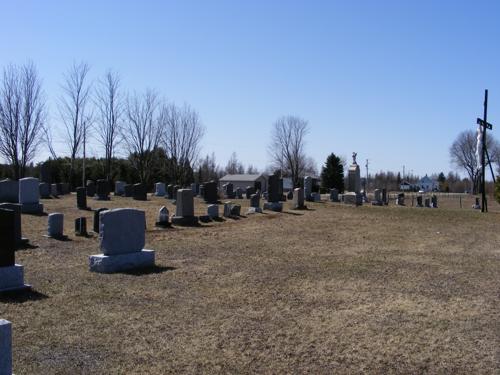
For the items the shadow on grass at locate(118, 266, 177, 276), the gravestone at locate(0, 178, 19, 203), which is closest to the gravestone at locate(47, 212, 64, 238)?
the shadow on grass at locate(118, 266, 177, 276)

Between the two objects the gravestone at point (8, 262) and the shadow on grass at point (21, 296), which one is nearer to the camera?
the shadow on grass at point (21, 296)

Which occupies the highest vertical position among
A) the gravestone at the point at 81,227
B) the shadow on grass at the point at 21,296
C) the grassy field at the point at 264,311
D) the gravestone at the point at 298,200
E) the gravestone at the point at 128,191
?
the gravestone at the point at 128,191

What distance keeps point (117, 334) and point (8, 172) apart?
42.9m

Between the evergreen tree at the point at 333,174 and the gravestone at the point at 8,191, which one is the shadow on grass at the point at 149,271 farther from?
the evergreen tree at the point at 333,174

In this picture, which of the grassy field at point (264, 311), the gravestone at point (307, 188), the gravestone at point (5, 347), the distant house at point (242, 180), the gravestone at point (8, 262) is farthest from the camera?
the distant house at point (242, 180)

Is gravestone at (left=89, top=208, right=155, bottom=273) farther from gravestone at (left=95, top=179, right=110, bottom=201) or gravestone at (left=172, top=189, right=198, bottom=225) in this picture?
gravestone at (left=95, top=179, right=110, bottom=201)

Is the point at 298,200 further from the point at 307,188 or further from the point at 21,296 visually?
the point at 21,296

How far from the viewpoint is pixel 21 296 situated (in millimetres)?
7324

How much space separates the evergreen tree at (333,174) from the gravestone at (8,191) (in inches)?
1744

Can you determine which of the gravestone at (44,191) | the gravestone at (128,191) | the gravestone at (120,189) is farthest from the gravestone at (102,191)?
the gravestone at (120,189)

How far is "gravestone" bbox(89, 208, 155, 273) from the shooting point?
9.38 m

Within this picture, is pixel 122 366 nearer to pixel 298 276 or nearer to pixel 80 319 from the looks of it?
pixel 80 319

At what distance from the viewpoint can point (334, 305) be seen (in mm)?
7043

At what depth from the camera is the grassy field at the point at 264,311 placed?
16.5ft
